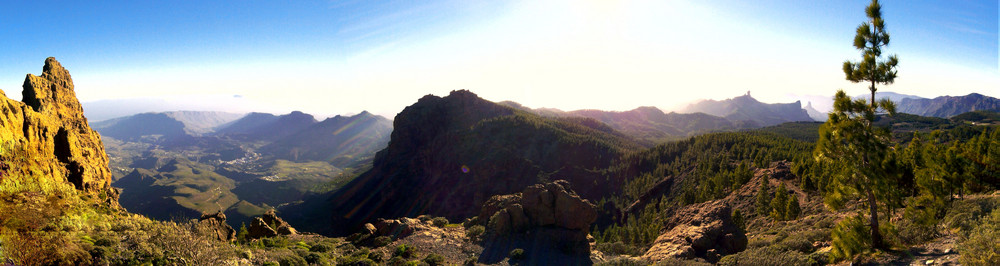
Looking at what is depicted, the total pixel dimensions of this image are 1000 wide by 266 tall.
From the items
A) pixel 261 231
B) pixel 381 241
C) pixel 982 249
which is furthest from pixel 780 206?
pixel 261 231

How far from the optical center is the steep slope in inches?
5094

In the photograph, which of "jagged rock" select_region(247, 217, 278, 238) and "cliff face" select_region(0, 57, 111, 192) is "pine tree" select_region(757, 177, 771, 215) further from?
"cliff face" select_region(0, 57, 111, 192)

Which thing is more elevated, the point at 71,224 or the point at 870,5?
the point at 870,5

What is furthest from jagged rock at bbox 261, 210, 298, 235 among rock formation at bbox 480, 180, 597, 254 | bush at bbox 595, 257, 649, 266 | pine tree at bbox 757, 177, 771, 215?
pine tree at bbox 757, 177, 771, 215

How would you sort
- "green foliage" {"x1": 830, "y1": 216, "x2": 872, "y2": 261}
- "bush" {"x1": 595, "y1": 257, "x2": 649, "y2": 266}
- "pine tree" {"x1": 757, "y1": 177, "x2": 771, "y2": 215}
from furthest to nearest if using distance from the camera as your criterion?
"pine tree" {"x1": 757, "y1": 177, "x2": 771, "y2": 215} → "bush" {"x1": 595, "y1": 257, "x2": 649, "y2": 266} → "green foliage" {"x1": 830, "y1": 216, "x2": 872, "y2": 261}

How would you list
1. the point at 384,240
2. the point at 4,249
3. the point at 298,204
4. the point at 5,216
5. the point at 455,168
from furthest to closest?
1. the point at 298,204
2. the point at 455,168
3. the point at 384,240
4. the point at 5,216
5. the point at 4,249

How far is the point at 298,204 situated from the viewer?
18462 centimetres

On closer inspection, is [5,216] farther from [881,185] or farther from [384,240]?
[881,185]

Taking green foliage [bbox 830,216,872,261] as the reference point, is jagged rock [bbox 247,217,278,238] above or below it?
below

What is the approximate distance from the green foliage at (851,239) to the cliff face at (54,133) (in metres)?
49.2

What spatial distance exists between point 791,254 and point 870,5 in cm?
1487

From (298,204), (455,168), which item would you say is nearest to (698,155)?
(455,168)

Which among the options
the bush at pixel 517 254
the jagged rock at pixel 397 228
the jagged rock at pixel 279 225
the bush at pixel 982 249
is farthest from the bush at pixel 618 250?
the jagged rock at pixel 279 225

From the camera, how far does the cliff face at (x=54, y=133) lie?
25.3 metres
